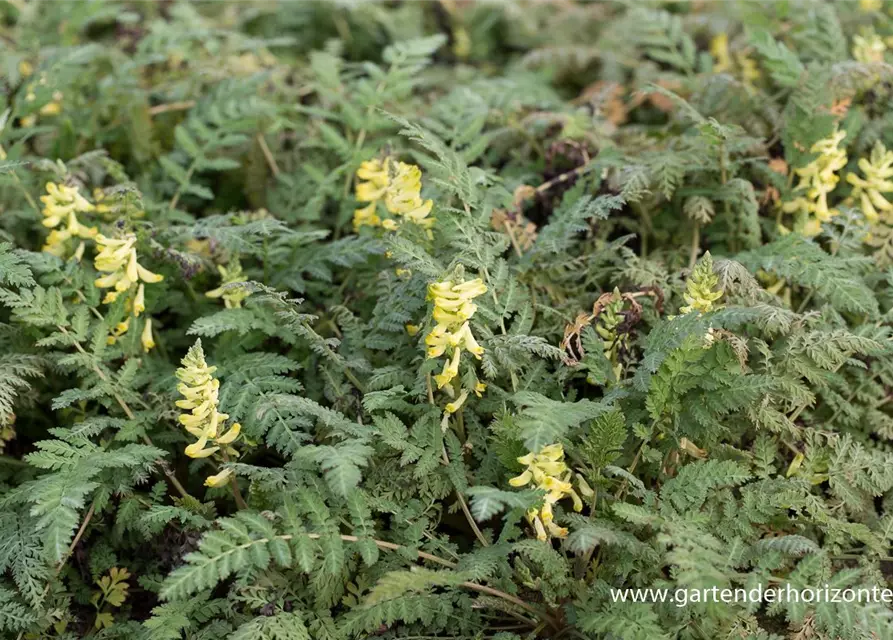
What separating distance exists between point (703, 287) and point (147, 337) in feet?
6.09

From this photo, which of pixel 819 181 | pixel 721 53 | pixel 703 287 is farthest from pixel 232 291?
pixel 721 53

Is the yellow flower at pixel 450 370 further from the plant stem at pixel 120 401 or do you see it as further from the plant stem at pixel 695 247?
the plant stem at pixel 695 247

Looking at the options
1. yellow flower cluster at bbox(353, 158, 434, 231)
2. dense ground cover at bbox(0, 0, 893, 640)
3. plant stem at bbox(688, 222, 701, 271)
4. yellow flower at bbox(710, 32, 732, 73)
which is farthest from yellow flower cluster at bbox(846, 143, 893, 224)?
yellow flower cluster at bbox(353, 158, 434, 231)

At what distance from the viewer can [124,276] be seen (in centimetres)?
278

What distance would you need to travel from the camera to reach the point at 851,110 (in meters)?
3.40

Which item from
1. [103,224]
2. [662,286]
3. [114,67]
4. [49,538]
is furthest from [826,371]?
[114,67]

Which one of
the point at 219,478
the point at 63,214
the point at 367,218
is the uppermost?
the point at 63,214

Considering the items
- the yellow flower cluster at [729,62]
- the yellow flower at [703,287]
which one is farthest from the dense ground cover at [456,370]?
the yellow flower cluster at [729,62]

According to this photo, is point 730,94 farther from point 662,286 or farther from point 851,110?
point 662,286

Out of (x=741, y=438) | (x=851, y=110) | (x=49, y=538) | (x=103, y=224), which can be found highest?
(x=851, y=110)

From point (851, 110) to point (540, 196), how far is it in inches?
51.5

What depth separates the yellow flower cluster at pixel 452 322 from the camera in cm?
229

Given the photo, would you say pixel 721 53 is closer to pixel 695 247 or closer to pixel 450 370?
pixel 695 247

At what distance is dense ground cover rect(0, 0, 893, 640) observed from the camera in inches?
90.2
